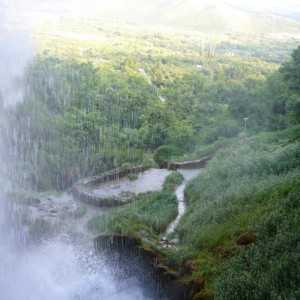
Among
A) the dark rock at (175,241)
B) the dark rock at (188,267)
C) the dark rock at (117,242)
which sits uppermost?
the dark rock at (188,267)

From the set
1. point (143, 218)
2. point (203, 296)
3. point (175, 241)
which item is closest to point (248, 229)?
point (203, 296)

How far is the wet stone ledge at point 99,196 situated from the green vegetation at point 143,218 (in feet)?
2.11

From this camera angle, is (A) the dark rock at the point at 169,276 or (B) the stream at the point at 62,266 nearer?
(A) the dark rock at the point at 169,276

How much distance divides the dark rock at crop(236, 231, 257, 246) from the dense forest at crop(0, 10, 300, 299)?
0.12m

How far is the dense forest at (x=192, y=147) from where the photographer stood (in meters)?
6.30

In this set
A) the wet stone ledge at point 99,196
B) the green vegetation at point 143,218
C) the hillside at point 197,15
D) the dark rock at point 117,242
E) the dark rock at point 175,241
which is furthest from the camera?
the hillside at point 197,15

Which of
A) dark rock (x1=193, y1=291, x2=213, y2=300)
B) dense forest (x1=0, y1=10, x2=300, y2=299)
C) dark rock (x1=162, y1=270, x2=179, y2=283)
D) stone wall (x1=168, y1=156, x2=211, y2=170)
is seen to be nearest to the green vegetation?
dense forest (x1=0, y1=10, x2=300, y2=299)

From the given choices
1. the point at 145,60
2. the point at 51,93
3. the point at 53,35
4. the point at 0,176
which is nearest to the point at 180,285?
the point at 0,176

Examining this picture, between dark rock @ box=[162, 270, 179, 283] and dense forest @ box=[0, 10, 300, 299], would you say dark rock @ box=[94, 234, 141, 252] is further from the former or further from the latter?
dark rock @ box=[162, 270, 179, 283]

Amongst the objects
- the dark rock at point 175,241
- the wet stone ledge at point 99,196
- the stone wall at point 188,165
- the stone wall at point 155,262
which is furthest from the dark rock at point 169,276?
the stone wall at point 188,165

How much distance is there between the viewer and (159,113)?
29250 millimetres

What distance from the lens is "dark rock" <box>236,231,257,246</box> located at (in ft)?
21.7

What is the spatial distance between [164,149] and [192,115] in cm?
1031

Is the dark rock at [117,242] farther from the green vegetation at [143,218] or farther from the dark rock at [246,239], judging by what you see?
the dark rock at [246,239]
